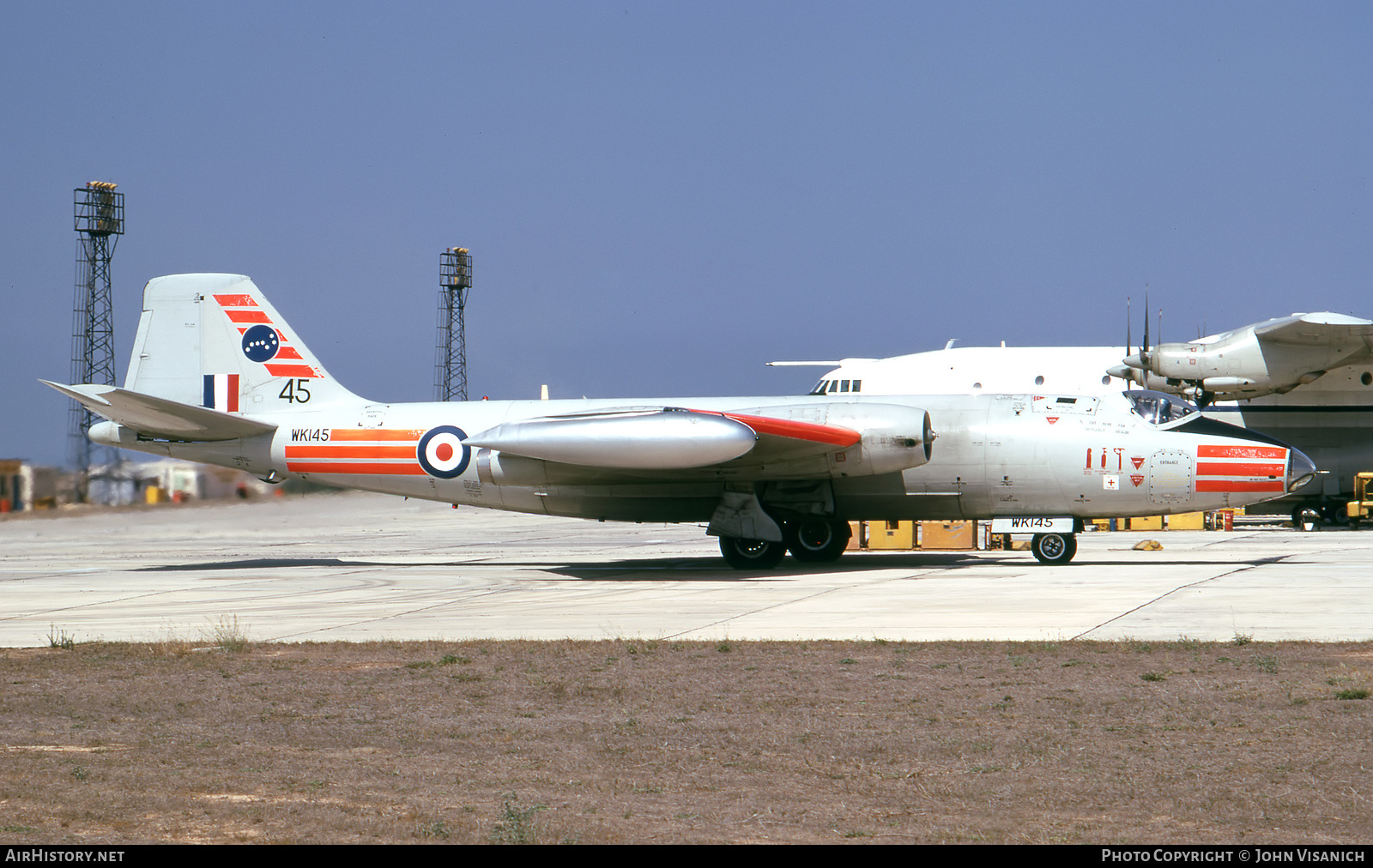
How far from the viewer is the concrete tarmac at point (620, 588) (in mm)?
13500

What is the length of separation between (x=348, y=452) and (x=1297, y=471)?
16665 mm

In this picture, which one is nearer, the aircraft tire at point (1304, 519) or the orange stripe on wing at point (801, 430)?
the orange stripe on wing at point (801, 430)

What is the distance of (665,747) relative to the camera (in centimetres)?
784

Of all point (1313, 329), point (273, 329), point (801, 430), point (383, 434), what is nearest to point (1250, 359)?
point (1313, 329)

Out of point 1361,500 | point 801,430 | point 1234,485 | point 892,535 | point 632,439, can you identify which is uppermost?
point 801,430

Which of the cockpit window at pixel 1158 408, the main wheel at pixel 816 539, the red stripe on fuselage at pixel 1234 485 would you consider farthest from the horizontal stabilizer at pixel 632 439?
the red stripe on fuselage at pixel 1234 485

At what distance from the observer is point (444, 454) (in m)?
23.3

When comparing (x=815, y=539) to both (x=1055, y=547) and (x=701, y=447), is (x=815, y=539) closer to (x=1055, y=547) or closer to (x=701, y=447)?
(x=701, y=447)

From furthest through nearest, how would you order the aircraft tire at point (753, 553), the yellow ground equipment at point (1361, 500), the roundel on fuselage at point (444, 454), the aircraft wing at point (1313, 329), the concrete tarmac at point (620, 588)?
the yellow ground equipment at point (1361, 500) → the aircraft wing at point (1313, 329) → the roundel on fuselage at point (444, 454) → the aircraft tire at point (753, 553) → the concrete tarmac at point (620, 588)

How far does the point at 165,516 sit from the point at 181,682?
17357 millimetres

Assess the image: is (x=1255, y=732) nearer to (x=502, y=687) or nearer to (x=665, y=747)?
(x=665, y=747)

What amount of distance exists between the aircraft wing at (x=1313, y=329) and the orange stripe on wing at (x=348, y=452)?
19170mm

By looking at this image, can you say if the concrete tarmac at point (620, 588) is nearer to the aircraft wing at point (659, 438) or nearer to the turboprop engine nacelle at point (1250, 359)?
the aircraft wing at point (659, 438)
